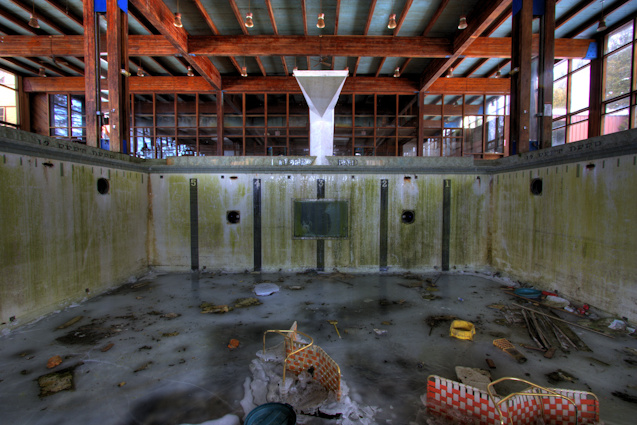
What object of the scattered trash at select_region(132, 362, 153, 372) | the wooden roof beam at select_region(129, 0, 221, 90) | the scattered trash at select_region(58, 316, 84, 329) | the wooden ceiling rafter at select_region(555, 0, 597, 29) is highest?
the wooden ceiling rafter at select_region(555, 0, 597, 29)

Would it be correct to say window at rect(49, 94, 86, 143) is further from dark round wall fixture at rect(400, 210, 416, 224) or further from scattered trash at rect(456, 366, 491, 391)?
scattered trash at rect(456, 366, 491, 391)

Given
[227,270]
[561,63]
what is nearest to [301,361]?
[227,270]

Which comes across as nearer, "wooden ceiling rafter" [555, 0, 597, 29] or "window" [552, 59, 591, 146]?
"wooden ceiling rafter" [555, 0, 597, 29]

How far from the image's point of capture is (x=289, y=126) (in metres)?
14.3

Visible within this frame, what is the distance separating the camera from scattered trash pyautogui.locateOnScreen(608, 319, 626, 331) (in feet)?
15.4

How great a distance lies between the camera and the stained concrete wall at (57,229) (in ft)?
15.4

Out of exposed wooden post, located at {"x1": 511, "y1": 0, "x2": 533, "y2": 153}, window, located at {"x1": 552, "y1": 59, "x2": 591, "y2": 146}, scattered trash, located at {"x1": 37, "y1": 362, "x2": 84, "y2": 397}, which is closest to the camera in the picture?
scattered trash, located at {"x1": 37, "y1": 362, "x2": 84, "y2": 397}

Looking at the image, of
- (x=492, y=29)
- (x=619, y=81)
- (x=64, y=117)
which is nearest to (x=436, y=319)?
(x=492, y=29)

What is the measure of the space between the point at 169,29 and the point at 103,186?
19.7 feet

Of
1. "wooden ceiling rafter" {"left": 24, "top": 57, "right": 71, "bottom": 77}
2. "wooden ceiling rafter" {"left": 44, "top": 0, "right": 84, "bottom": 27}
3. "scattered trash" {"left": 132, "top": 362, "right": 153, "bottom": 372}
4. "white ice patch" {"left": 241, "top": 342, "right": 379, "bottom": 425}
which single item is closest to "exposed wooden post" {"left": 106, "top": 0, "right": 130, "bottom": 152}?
"wooden ceiling rafter" {"left": 44, "top": 0, "right": 84, "bottom": 27}

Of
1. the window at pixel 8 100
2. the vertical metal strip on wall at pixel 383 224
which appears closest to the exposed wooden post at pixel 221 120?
the vertical metal strip on wall at pixel 383 224

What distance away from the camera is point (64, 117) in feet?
49.3

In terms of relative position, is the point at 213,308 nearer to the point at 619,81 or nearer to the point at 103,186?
the point at 103,186

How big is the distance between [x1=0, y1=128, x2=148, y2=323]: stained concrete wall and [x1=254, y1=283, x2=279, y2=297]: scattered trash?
147 inches
